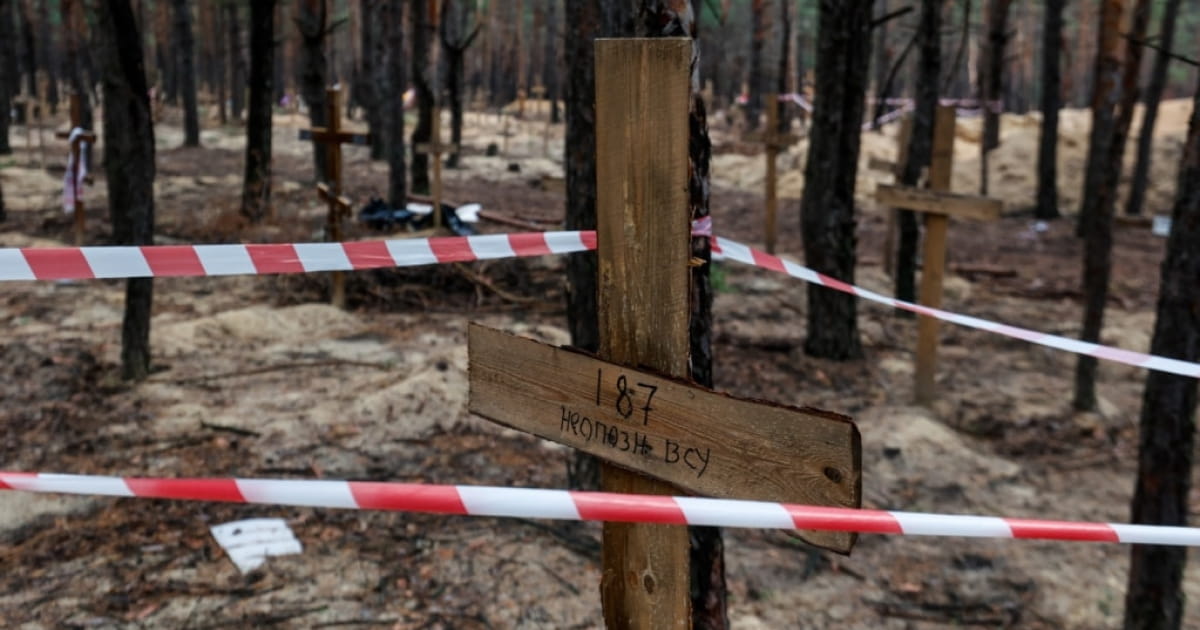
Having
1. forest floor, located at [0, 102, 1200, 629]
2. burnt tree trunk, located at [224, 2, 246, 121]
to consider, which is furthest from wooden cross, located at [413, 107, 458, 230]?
burnt tree trunk, located at [224, 2, 246, 121]

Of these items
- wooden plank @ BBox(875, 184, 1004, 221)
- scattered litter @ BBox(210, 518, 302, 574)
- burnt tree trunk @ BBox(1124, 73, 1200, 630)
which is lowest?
scattered litter @ BBox(210, 518, 302, 574)

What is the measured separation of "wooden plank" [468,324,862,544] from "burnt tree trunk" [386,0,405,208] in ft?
33.5

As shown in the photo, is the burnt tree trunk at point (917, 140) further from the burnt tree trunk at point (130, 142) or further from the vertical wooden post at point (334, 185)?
the burnt tree trunk at point (130, 142)

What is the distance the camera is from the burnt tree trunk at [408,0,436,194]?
1498 cm

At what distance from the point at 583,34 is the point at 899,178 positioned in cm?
591

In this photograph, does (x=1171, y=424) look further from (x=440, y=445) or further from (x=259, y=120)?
(x=259, y=120)

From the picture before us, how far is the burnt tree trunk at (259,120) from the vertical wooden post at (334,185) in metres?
3.68

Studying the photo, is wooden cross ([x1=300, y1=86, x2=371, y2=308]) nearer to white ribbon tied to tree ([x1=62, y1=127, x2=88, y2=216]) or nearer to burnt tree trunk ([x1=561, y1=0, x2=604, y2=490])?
white ribbon tied to tree ([x1=62, y1=127, x2=88, y2=216])

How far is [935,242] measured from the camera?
6480mm

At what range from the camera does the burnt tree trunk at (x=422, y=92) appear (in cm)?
1498

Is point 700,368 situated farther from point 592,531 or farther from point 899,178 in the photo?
point 899,178

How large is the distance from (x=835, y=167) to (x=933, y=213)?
1133 mm

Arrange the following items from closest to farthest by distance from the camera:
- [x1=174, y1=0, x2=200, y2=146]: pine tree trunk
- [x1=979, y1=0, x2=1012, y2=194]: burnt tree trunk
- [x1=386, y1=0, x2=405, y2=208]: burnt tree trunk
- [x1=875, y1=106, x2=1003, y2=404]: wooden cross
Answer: [x1=875, y1=106, x2=1003, y2=404]: wooden cross, [x1=386, y1=0, x2=405, y2=208]: burnt tree trunk, [x1=979, y1=0, x2=1012, y2=194]: burnt tree trunk, [x1=174, y1=0, x2=200, y2=146]: pine tree trunk

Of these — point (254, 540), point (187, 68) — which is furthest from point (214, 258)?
point (187, 68)
